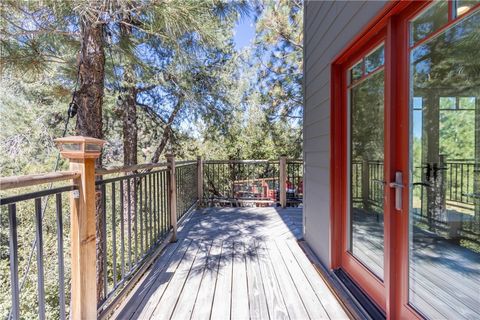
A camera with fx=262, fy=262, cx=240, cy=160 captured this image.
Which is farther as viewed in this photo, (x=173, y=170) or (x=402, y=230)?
(x=173, y=170)

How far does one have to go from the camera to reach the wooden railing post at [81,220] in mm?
1404

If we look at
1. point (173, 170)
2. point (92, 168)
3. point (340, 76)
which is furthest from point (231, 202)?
point (92, 168)

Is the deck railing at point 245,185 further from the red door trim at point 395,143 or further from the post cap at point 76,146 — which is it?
the post cap at point 76,146

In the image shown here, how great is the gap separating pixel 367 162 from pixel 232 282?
1.48 meters

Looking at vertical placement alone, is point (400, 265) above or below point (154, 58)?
below

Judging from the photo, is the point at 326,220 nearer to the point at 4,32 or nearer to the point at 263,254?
the point at 263,254

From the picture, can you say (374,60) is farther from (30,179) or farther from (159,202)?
(159,202)

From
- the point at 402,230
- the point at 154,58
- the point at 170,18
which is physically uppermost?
the point at 154,58

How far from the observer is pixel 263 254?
9.39 ft

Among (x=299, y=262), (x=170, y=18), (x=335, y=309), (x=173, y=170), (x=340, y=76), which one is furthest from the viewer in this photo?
(x=173, y=170)

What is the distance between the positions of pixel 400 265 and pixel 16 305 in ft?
6.18

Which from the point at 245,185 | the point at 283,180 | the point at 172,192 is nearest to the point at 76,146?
the point at 172,192

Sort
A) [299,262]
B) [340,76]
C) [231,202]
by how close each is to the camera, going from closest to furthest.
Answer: [340,76]
[299,262]
[231,202]

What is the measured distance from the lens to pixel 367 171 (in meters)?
1.99
